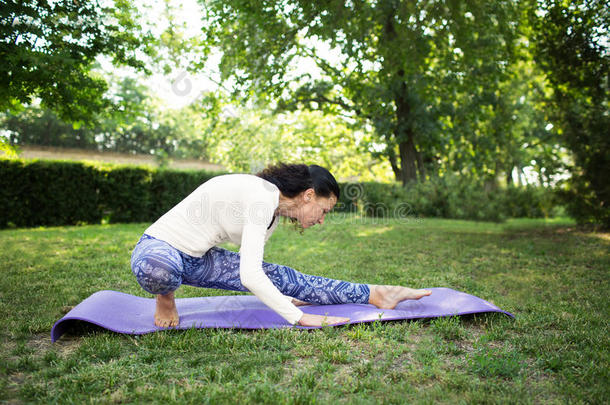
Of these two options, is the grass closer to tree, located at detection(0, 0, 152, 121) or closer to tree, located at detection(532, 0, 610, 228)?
tree, located at detection(0, 0, 152, 121)

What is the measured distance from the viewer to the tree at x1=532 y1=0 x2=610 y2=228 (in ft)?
24.9

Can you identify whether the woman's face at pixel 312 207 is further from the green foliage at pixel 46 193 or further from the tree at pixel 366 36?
the green foliage at pixel 46 193

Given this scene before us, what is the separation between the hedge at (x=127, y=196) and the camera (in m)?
9.43

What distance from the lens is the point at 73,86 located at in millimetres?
4551

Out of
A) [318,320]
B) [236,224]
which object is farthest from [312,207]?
[318,320]

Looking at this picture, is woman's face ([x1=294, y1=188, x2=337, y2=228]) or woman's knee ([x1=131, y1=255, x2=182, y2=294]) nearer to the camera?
woman's knee ([x1=131, y1=255, x2=182, y2=294])

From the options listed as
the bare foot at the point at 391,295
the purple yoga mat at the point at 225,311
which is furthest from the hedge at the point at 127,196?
the bare foot at the point at 391,295

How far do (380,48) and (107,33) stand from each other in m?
5.27

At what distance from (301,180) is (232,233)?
0.59m

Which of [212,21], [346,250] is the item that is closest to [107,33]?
[212,21]

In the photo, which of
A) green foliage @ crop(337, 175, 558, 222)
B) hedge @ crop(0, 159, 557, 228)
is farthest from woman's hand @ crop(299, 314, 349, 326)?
green foliage @ crop(337, 175, 558, 222)

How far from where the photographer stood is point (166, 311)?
272 centimetres

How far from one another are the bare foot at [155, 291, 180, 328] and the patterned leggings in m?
0.14

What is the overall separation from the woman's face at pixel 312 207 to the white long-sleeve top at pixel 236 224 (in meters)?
0.20
